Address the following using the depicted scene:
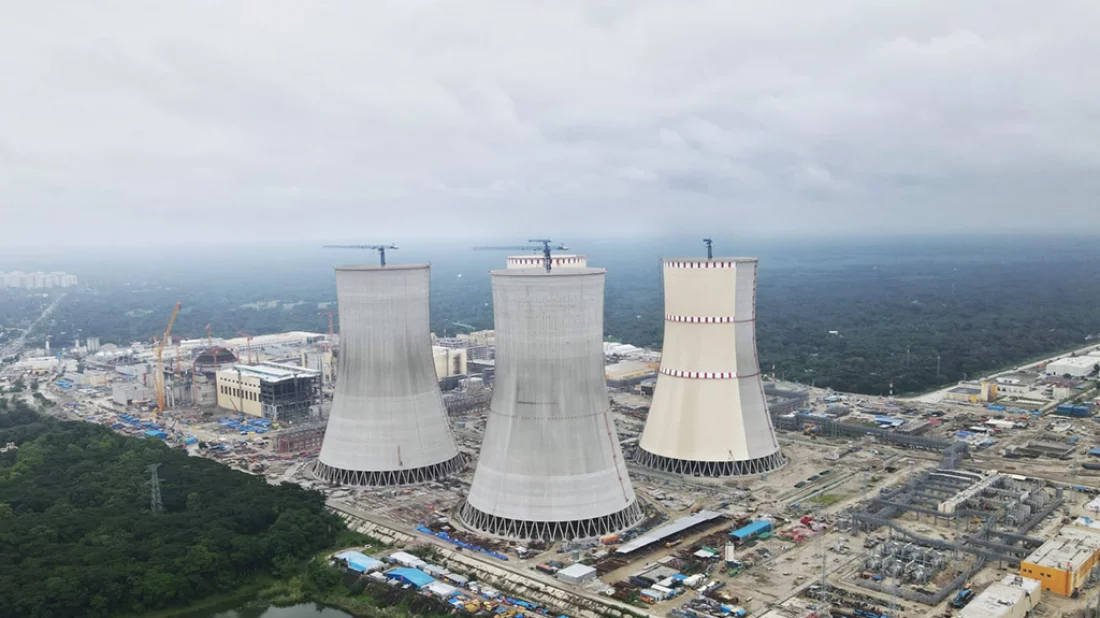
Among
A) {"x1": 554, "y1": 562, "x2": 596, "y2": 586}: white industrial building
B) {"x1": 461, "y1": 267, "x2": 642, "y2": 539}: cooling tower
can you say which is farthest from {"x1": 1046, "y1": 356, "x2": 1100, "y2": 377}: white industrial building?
{"x1": 554, "y1": 562, "x2": 596, "y2": 586}: white industrial building

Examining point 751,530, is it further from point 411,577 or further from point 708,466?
point 411,577

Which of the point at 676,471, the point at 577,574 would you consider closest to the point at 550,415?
the point at 577,574

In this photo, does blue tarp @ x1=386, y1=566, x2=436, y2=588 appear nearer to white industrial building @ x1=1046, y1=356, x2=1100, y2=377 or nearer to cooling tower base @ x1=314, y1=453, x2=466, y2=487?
cooling tower base @ x1=314, y1=453, x2=466, y2=487

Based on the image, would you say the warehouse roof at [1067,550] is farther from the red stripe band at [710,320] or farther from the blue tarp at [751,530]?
the red stripe band at [710,320]

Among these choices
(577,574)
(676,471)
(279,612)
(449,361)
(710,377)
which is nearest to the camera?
(577,574)

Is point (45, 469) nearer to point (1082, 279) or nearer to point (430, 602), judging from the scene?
point (430, 602)

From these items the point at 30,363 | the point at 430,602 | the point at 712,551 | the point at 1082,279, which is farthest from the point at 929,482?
the point at 1082,279
